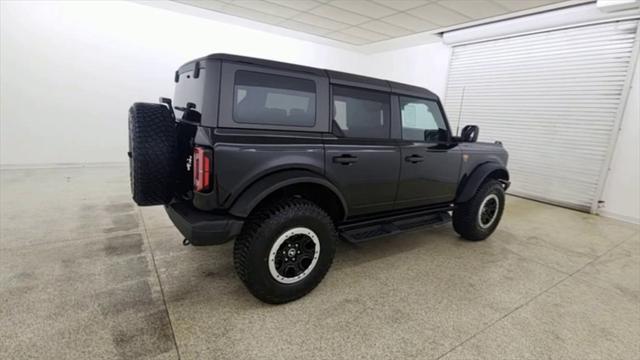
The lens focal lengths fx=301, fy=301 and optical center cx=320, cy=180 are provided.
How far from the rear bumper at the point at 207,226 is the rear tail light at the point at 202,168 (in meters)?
0.19

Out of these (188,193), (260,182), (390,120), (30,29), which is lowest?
(188,193)

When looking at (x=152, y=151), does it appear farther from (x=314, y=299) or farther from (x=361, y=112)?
(x=361, y=112)

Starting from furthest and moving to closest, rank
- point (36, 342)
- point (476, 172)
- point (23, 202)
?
point (23, 202), point (476, 172), point (36, 342)

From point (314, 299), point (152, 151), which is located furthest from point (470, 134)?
point (152, 151)

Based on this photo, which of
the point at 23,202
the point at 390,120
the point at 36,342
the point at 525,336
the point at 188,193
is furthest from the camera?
the point at 23,202

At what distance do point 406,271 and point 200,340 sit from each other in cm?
169

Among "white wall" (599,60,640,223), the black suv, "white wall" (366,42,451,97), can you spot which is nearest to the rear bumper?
the black suv

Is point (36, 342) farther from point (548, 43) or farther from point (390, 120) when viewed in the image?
point (548, 43)

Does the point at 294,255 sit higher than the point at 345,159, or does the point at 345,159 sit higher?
the point at 345,159

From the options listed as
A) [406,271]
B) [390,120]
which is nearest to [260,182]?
[390,120]

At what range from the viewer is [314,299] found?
2.14m

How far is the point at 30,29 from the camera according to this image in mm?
4707

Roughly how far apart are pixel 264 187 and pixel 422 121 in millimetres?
1769

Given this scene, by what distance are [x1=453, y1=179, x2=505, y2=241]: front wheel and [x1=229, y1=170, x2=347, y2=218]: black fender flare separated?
197 centimetres
